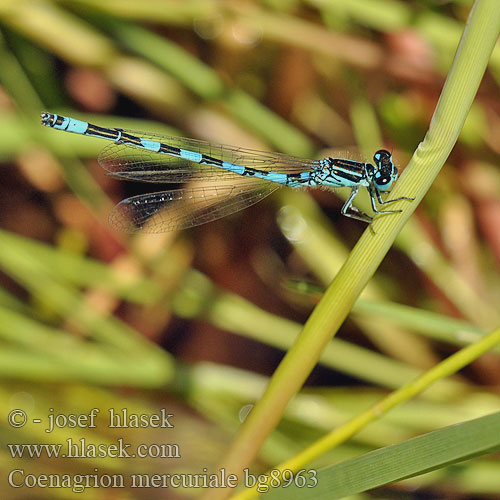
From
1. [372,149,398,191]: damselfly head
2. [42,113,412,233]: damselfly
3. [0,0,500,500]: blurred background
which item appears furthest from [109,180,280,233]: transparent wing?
[372,149,398,191]: damselfly head

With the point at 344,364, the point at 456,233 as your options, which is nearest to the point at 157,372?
the point at 344,364

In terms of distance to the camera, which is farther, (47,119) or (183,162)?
(183,162)

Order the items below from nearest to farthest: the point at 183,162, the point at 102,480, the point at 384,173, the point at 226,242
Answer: the point at 384,173
the point at 102,480
the point at 183,162
the point at 226,242

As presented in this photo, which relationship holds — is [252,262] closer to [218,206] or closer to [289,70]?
[218,206]

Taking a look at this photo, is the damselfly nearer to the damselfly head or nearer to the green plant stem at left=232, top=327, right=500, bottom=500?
the damselfly head

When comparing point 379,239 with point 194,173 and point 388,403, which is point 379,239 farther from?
point 194,173

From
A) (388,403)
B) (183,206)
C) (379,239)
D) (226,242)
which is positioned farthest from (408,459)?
(226,242)
